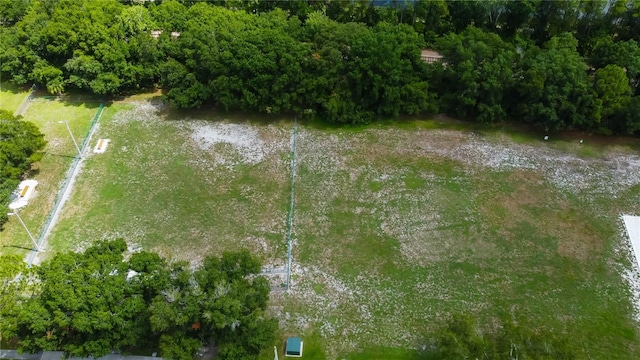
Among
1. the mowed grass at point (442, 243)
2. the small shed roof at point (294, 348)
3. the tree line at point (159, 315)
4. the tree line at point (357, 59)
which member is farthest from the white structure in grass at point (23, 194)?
the small shed roof at point (294, 348)

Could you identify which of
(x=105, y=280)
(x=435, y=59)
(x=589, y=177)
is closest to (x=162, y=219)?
(x=105, y=280)

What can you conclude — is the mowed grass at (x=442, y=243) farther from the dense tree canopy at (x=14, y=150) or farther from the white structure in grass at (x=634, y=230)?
the dense tree canopy at (x=14, y=150)

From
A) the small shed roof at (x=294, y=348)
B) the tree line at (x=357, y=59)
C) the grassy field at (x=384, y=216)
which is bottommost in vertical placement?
the small shed roof at (x=294, y=348)

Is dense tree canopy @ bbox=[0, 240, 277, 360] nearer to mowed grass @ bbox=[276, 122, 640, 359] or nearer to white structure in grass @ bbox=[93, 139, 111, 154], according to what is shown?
mowed grass @ bbox=[276, 122, 640, 359]

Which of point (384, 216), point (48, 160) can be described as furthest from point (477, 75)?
point (48, 160)

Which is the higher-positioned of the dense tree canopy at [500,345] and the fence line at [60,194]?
the dense tree canopy at [500,345]

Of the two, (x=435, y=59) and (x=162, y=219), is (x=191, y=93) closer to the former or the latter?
(x=162, y=219)

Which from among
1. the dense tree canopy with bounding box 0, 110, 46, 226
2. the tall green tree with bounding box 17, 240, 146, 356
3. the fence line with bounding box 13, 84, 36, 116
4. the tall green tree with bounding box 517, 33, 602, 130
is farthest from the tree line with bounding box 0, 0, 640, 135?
the tall green tree with bounding box 17, 240, 146, 356

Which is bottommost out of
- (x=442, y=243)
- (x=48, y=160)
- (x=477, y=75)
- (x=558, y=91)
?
(x=48, y=160)

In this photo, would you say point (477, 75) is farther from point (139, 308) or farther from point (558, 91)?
point (139, 308)
